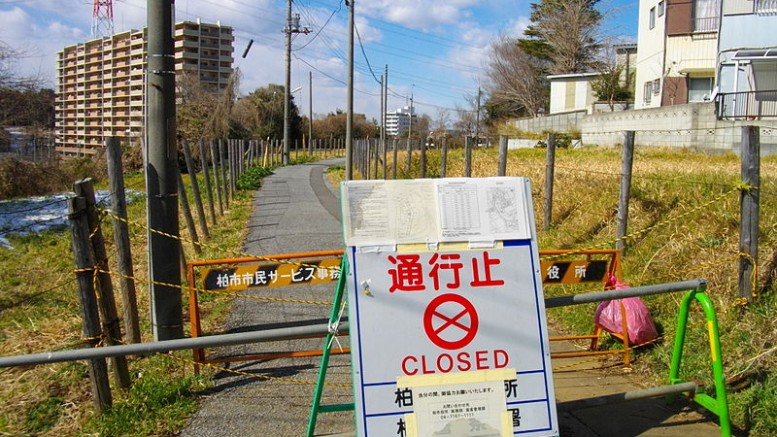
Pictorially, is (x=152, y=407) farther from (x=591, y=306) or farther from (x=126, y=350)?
(x=591, y=306)

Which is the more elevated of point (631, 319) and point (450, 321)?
point (450, 321)

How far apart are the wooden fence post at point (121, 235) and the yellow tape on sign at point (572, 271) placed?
3.28 metres

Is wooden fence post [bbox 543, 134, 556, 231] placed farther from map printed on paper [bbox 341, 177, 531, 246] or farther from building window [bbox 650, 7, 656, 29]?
building window [bbox 650, 7, 656, 29]

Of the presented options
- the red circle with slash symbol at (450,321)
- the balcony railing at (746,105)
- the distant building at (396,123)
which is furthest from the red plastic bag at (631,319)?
the distant building at (396,123)

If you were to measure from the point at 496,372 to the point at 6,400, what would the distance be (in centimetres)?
353

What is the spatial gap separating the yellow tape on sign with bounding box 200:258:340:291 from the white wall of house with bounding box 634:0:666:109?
1057 inches

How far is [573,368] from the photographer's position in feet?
18.0

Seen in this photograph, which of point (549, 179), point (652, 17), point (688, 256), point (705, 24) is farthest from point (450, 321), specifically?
point (652, 17)

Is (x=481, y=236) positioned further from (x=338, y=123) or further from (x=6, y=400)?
(x=338, y=123)

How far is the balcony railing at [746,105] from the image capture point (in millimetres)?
20781

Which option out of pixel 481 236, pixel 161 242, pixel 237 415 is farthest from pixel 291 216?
pixel 481 236

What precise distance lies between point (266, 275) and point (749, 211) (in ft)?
12.9

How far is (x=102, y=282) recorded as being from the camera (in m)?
4.54

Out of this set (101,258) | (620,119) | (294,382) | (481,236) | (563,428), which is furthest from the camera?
(620,119)
